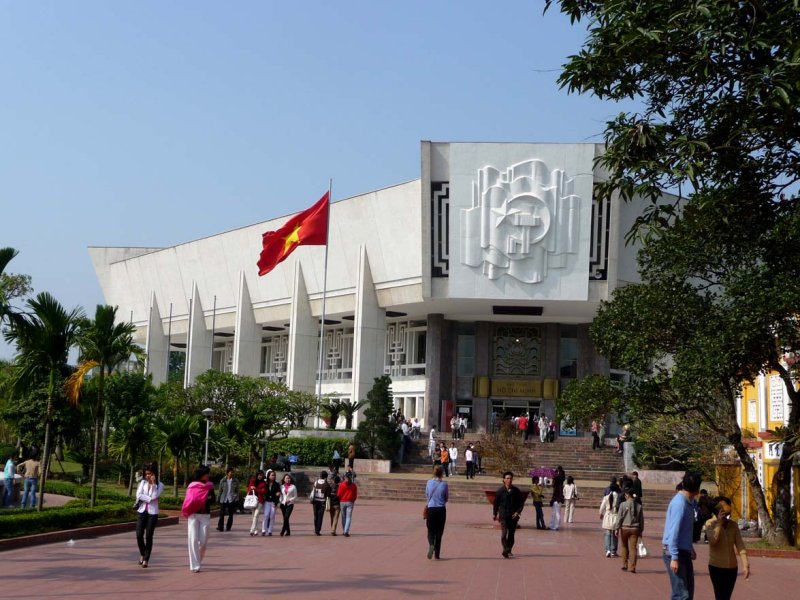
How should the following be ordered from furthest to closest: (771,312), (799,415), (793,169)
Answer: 1. (799,415)
2. (771,312)
3. (793,169)

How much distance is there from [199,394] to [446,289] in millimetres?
11573

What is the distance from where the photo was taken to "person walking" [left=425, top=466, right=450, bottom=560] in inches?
583

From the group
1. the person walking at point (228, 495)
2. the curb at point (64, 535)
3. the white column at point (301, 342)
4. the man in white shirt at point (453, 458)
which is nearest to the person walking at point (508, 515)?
the person walking at point (228, 495)

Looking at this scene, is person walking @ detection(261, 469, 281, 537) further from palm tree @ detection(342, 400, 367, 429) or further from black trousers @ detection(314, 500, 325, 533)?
palm tree @ detection(342, 400, 367, 429)

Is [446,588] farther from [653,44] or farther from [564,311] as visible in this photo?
[564,311]

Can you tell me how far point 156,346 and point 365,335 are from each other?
69.7 feet

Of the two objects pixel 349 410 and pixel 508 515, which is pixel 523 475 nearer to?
pixel 349 410

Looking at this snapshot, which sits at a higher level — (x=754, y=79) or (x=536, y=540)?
(x=754, y=79)

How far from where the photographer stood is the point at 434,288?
1730 inches

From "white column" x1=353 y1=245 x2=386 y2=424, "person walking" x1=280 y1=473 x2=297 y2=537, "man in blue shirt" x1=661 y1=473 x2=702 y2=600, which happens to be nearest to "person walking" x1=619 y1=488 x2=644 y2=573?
"man in blue shirt" x1=661 y1=473 x2=702 y2=600

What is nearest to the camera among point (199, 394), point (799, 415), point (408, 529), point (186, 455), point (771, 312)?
point (771, 312)

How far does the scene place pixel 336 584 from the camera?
11.7 metres

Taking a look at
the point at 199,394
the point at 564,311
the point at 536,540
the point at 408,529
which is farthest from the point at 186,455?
the point at 564,311

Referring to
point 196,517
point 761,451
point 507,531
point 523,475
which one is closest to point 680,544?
point 196,517
